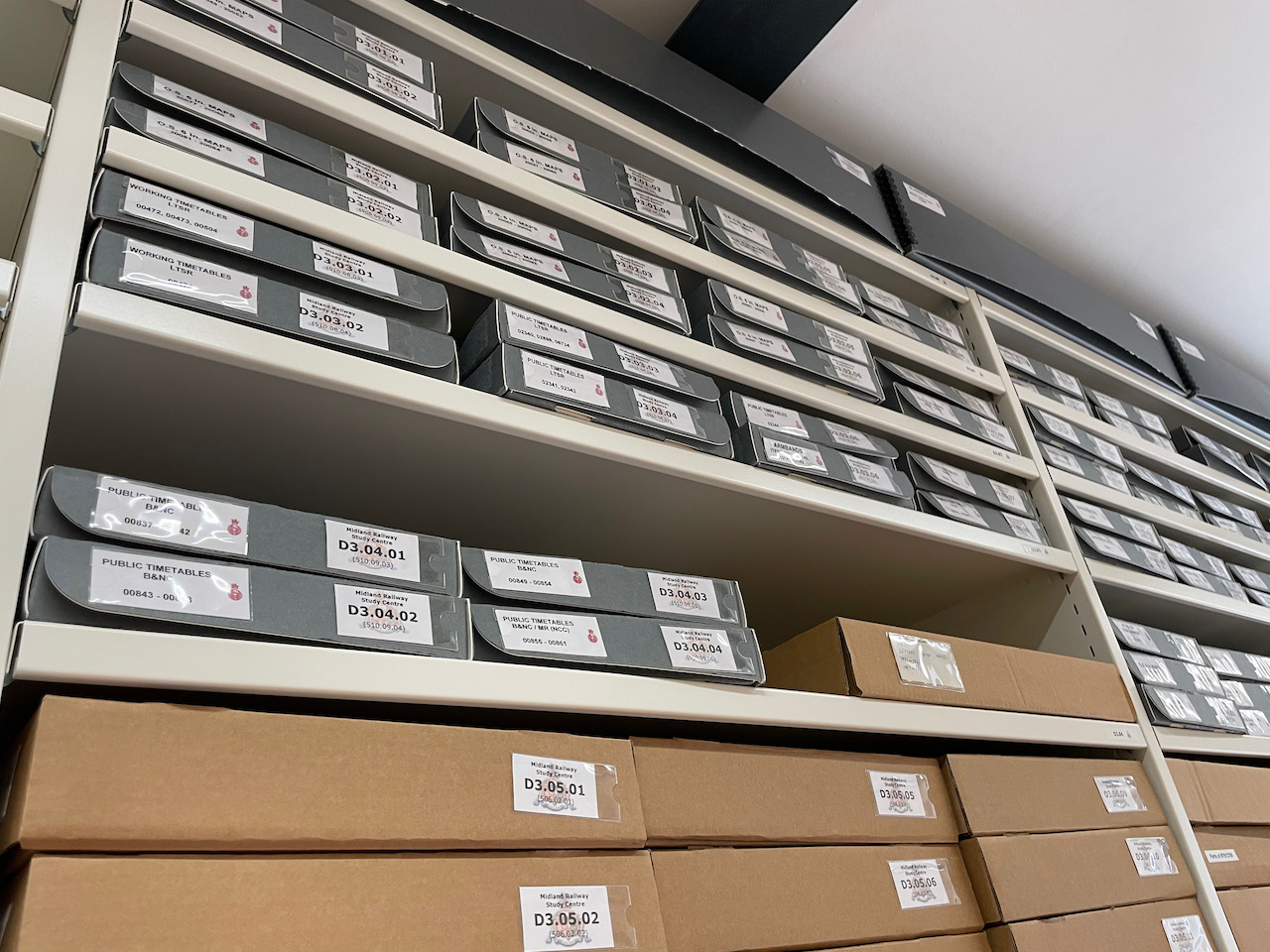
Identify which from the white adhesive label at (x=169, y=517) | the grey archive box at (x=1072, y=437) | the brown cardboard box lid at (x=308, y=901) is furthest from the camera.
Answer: the grey archive box at (x=1072, y=437)

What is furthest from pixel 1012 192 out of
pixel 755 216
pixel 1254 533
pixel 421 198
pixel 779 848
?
pixel 779 848

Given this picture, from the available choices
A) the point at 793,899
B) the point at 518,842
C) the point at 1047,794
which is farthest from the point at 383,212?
the point at 1047,794

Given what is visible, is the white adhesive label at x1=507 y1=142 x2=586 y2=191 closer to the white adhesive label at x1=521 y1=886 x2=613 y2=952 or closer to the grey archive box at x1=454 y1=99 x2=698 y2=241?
the grey archive box at x1=454 y1=99 x2=698 y2=241

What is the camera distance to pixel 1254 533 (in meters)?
1.84

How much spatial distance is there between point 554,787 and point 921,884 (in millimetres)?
418

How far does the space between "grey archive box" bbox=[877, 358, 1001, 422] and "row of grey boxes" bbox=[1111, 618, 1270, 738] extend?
0.37 metres

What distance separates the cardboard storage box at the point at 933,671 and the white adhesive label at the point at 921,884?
160 mm

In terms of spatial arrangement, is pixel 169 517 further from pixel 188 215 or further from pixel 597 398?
pixel 597 398

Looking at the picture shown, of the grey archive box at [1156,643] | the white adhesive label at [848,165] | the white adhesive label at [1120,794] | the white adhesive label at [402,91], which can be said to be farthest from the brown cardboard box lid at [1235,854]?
the white adhesive label at [402,91]

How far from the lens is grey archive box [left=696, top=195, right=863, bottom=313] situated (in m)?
1.20

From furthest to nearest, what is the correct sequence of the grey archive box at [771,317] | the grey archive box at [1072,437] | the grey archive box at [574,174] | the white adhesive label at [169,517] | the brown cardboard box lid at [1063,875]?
the grey archive box at [1072,437] → the grey archive box at [771,317] → the grey archive box at [574,174] → the brown cardboard box lid at [1063,875] → the white adhesive label at [169,517]

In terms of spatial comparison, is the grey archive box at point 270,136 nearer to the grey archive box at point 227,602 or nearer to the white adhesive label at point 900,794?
the grey archive box at point 227,602

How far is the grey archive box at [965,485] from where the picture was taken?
3.94ft

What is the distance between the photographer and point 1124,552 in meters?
1.40
